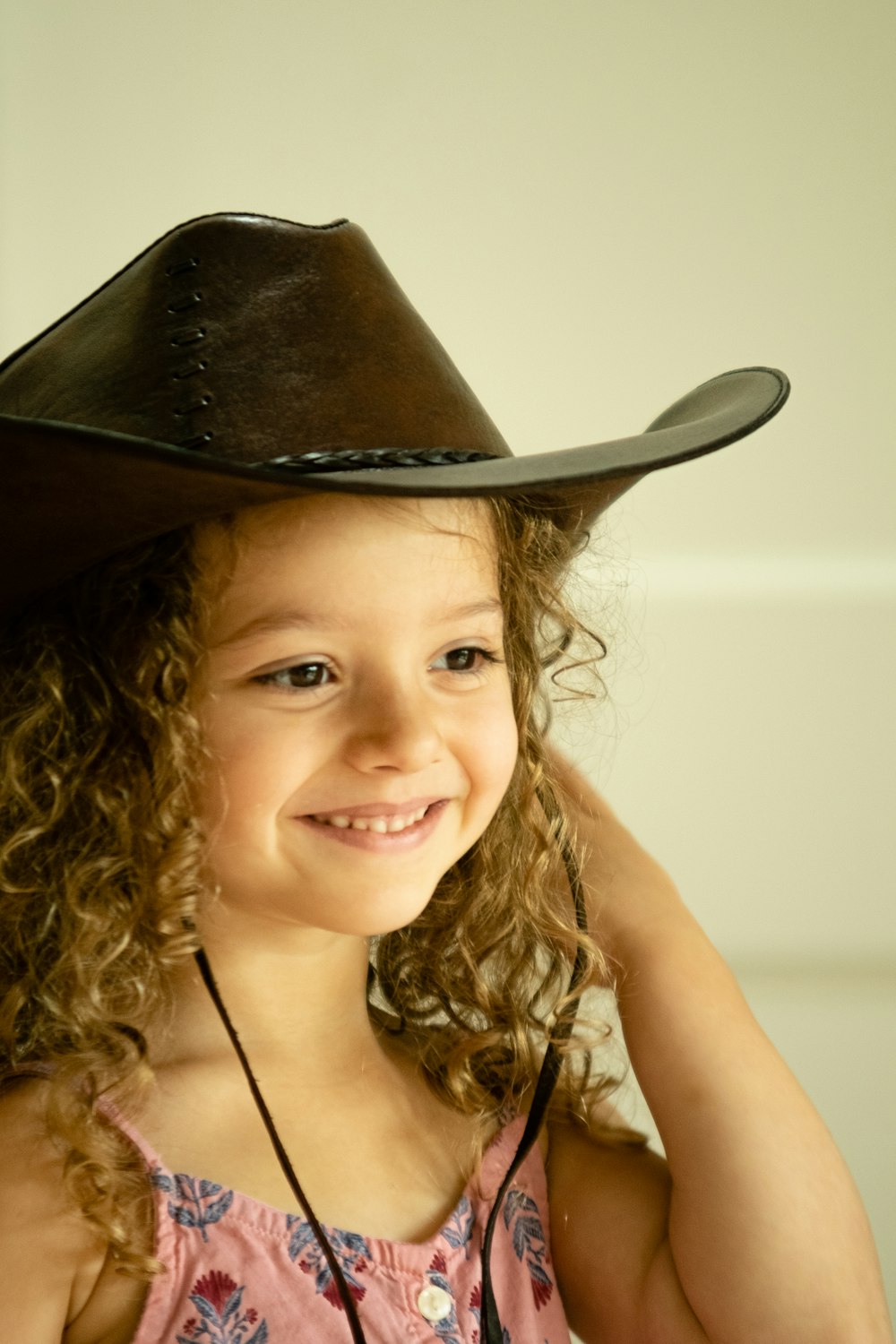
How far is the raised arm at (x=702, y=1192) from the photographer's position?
2.66 feet

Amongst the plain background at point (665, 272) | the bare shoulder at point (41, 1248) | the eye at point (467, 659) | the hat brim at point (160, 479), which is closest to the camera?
the hat brim at point (160, 479)

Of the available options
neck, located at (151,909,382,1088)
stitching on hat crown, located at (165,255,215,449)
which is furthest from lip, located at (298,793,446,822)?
stitching on hat crown, located at (165,255,215,449)

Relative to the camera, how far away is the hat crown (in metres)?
0.70

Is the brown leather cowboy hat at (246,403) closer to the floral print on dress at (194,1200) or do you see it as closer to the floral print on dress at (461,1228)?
the floral print on dress at (194,1200)

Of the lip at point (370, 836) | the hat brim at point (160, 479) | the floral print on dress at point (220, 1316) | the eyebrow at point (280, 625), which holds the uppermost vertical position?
the hat brim at point (160, 479)

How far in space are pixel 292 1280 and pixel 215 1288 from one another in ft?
0.15

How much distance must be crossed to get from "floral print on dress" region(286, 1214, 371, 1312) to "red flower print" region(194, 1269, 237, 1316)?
38 millimetres

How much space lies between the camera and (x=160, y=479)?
2.14ft

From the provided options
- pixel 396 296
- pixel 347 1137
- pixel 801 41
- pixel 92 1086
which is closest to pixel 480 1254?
pixel 347 1137

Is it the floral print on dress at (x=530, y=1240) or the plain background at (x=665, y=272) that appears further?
the plain background at (x=665, y=272)

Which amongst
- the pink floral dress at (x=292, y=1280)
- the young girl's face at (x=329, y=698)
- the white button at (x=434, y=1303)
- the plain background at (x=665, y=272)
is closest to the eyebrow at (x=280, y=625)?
the young girl's face at (x=329, y=698)

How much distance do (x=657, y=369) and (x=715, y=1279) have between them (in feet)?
2.53

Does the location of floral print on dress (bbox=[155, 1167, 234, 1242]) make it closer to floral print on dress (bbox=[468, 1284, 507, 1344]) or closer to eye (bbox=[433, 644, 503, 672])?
floral print on dress (bbox=[468, 1284, 507, 1344])

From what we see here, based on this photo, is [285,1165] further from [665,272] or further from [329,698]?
[665,272]
